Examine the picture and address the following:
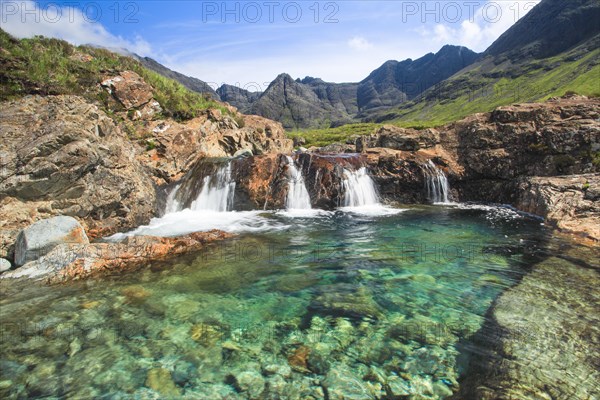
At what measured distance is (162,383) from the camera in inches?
198

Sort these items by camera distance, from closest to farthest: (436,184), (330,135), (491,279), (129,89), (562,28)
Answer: (491,279) → (436,184) → (129,89) → (330,135) → (562,28)

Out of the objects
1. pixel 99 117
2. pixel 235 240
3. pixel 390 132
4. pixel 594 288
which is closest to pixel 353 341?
pixel 594 288

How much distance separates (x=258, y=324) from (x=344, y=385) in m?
2.40

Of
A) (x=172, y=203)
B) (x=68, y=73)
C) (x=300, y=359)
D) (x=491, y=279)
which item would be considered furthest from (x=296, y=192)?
(x=68, y=73)

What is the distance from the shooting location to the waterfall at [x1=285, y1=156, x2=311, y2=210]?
2180 centimetres

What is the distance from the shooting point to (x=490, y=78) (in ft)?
603

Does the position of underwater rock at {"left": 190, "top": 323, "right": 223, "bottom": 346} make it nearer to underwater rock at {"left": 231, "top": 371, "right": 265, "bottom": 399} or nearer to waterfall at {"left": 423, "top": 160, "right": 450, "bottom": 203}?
underwater rock at {"left": 231, "top": 371, "right": 265, "bottom": 399}

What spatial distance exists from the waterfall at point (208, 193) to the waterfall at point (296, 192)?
397cm

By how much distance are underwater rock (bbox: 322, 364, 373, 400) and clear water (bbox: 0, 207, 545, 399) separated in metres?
0.02

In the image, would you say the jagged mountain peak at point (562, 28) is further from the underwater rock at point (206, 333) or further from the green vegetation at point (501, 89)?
the underwater rock at point (206, 333)

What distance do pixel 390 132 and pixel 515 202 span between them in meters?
12.2

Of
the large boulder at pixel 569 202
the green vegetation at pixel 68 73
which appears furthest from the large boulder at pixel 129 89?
the large boulder at pixel 569 202

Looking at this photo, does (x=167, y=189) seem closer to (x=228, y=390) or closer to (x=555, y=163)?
(x=228, y=390)

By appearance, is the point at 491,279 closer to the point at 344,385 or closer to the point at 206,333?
the point at 344,385
